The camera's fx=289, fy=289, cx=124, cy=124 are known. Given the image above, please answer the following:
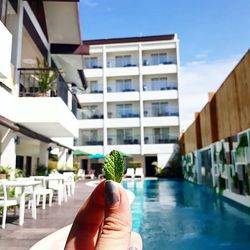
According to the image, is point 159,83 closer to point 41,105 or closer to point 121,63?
point 121,63

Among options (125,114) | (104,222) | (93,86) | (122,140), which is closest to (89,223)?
(104,222)

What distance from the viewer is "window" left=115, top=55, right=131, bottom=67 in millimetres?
35469

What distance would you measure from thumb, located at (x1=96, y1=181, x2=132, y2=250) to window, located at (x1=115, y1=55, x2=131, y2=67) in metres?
34.1

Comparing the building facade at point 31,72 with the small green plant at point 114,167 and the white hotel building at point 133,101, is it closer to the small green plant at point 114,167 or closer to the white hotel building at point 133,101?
the small green plant at point 114,167

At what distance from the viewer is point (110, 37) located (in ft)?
125

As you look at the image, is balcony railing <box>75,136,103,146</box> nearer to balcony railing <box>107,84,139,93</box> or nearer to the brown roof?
balcony railing <box>107,84,139,93</box>

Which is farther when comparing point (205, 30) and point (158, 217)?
point (205, 30)

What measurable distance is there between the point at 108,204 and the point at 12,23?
31.8ft

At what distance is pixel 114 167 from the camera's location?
2.22 m

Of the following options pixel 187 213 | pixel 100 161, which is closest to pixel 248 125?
pixel 187 213

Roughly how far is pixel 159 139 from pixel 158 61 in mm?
9446

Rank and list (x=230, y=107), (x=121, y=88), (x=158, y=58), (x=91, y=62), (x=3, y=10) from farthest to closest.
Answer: (x=91, y=62), (x=121, y=88), (x=158, y=58), (x=230, y=107), (x=3, y=10)

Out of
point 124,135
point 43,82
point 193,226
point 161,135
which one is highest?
point 124,135

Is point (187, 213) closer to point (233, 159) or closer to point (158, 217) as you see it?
point (158, 217)
